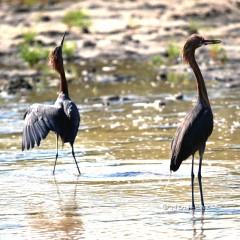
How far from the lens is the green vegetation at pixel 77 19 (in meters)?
28.3

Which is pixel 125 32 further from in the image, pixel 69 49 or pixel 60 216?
pixel 60 216

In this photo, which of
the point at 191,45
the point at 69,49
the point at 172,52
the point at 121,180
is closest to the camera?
the point at 191,45

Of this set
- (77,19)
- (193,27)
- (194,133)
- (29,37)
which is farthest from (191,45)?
(77,19)

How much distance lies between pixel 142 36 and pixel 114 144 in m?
12.3

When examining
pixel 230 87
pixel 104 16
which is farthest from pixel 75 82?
pixel 104 16

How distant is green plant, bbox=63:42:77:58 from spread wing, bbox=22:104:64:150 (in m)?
12.6

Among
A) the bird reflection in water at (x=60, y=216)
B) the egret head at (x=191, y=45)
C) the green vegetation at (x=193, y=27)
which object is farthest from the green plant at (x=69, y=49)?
the egret head at (x=191, y=45)

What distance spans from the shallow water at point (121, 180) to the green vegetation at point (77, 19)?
8.94 meters

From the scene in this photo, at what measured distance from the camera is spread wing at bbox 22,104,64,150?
41.6 feet

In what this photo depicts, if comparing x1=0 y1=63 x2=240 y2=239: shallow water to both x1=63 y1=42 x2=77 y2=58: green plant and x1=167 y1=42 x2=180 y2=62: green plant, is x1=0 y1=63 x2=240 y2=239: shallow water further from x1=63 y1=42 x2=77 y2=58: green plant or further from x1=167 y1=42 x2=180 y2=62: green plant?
x1=63 y1=42 x2=77 y2=58: green plant

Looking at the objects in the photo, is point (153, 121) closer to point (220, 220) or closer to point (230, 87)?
point (230, 87)

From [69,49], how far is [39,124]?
13.0m

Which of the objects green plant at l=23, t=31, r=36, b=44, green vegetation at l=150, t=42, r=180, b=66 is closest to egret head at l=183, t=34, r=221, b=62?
green vegetation at l=150, t=42, r=180, b=66

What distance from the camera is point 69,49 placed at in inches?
1013
